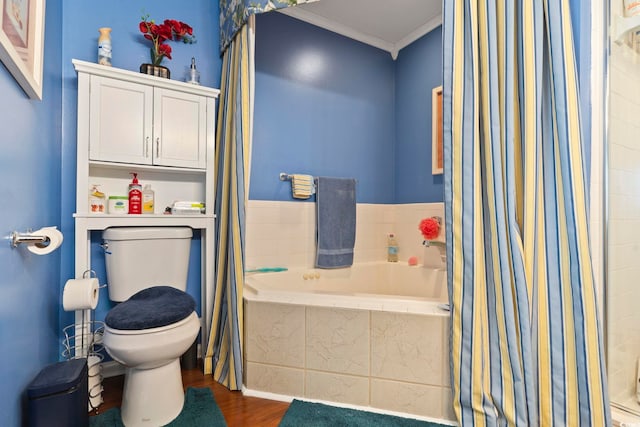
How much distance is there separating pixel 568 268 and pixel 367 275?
1.72 meters

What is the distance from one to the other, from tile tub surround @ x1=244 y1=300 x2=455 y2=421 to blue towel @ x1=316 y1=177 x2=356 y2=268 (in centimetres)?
97

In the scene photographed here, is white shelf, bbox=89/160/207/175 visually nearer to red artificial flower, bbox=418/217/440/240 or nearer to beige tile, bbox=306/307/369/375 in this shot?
beige tile, bbox=306/307/369/375

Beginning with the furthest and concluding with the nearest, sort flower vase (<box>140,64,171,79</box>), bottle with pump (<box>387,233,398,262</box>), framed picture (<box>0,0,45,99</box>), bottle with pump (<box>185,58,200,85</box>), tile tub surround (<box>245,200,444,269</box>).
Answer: bottle with pump (<box>387,233,398,262</box>) → tile tub surround (<box>245,200,444,269</box>) → bottle with pump (<box>185,58,200,85</box>) → flower vase (<box>140,64,171,79</box>) → framed picture (<box>0,0,45,99</box>)

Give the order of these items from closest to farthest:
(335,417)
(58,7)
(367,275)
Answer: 1. (335,417)
2. (58,7)
3. (367,275)

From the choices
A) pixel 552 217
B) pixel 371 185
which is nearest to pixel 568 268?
pixel 552 217

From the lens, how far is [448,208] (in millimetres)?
1394

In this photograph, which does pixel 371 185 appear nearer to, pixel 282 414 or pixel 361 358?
pixel 361 358

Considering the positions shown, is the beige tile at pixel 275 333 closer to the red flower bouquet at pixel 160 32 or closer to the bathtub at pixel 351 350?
the bathtub at pixel 351 350

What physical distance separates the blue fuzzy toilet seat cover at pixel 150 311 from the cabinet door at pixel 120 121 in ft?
2.47

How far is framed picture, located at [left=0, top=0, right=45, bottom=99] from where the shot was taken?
0.88m

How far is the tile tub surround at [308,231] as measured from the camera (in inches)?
96.4

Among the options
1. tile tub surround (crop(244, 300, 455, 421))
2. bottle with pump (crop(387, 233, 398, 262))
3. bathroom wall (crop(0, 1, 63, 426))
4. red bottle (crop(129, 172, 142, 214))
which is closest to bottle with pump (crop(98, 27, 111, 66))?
bathroom wall (crop(0, 1, 63, 426))

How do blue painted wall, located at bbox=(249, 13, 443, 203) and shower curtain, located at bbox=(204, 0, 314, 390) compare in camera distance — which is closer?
shower curtain, located at bbox=(204, 0, 314, 390)

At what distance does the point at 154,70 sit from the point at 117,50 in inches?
11.5
